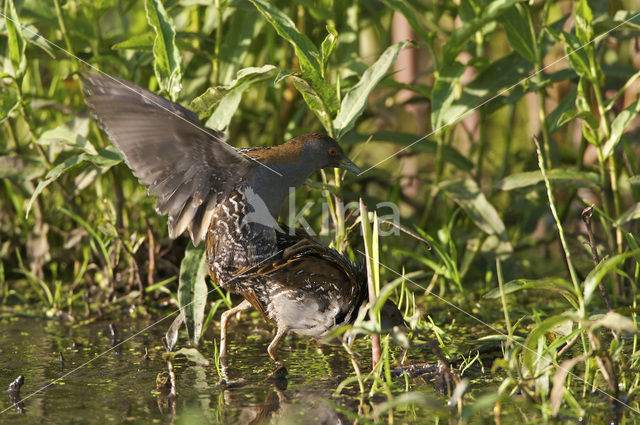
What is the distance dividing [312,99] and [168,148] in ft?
2.39

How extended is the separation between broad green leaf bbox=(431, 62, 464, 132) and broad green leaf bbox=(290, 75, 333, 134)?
509mm

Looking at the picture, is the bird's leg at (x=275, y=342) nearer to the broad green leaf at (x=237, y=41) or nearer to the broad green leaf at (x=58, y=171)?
the broad green leaf at (x=58, y=171)

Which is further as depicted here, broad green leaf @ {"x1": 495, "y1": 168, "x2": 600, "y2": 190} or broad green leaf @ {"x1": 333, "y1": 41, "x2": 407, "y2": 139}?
broad green leaf @ {"x1": 495, "y1": 168, "x2": 600, "y2": 190}

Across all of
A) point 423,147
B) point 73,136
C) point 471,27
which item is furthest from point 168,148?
point 423,147

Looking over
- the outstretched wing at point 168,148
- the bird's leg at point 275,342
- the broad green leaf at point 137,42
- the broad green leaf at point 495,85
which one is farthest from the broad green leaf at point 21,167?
the broad green leaf at point 495,85

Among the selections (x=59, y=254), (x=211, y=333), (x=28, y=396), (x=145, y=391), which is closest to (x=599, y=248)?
(x=211, y=333)

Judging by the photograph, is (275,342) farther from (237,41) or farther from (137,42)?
(237,41)

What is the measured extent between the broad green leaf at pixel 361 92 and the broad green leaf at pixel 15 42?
54.3 inches

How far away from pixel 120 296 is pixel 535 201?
2097 millimetres

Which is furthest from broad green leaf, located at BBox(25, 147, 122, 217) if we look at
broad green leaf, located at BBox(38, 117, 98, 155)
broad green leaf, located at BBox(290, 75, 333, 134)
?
broad green leaf, located at BBox(290, 75, 333, 134)

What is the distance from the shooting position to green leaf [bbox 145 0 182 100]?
3119mm

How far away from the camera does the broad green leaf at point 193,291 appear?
3102 mm

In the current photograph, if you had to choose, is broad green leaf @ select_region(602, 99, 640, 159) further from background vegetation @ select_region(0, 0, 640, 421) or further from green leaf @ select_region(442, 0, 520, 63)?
green leaf @ select_region(442, 0, 520, 63)

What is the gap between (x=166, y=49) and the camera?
3.16 metres
